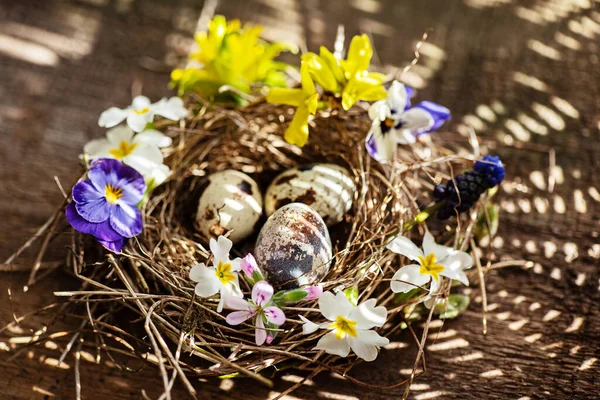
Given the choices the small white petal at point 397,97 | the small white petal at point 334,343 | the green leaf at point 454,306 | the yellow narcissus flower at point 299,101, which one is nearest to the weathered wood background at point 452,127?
the green leaf at point 454,306

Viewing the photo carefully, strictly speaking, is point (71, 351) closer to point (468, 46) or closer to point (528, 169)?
→ point (528, 169)

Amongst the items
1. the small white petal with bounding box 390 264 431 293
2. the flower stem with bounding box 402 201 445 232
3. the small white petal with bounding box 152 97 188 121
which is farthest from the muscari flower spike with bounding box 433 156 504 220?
the small white petal with bounding box 152 97 188 121

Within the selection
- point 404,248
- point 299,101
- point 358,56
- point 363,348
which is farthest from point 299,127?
point 363,348

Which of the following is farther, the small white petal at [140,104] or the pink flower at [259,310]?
the small white petal at [140,104]

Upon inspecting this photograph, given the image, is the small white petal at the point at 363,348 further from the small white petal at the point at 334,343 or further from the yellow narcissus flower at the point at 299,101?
the yellow narcissus flower at the point at 299,101

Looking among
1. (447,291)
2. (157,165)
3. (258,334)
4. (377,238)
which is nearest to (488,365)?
(447,291)

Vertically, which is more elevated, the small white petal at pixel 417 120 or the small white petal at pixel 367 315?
the small white petal at pixel 417 120

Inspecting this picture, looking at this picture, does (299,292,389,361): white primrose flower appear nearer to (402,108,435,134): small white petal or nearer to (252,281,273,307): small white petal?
(252,281,273,307): small white petal
